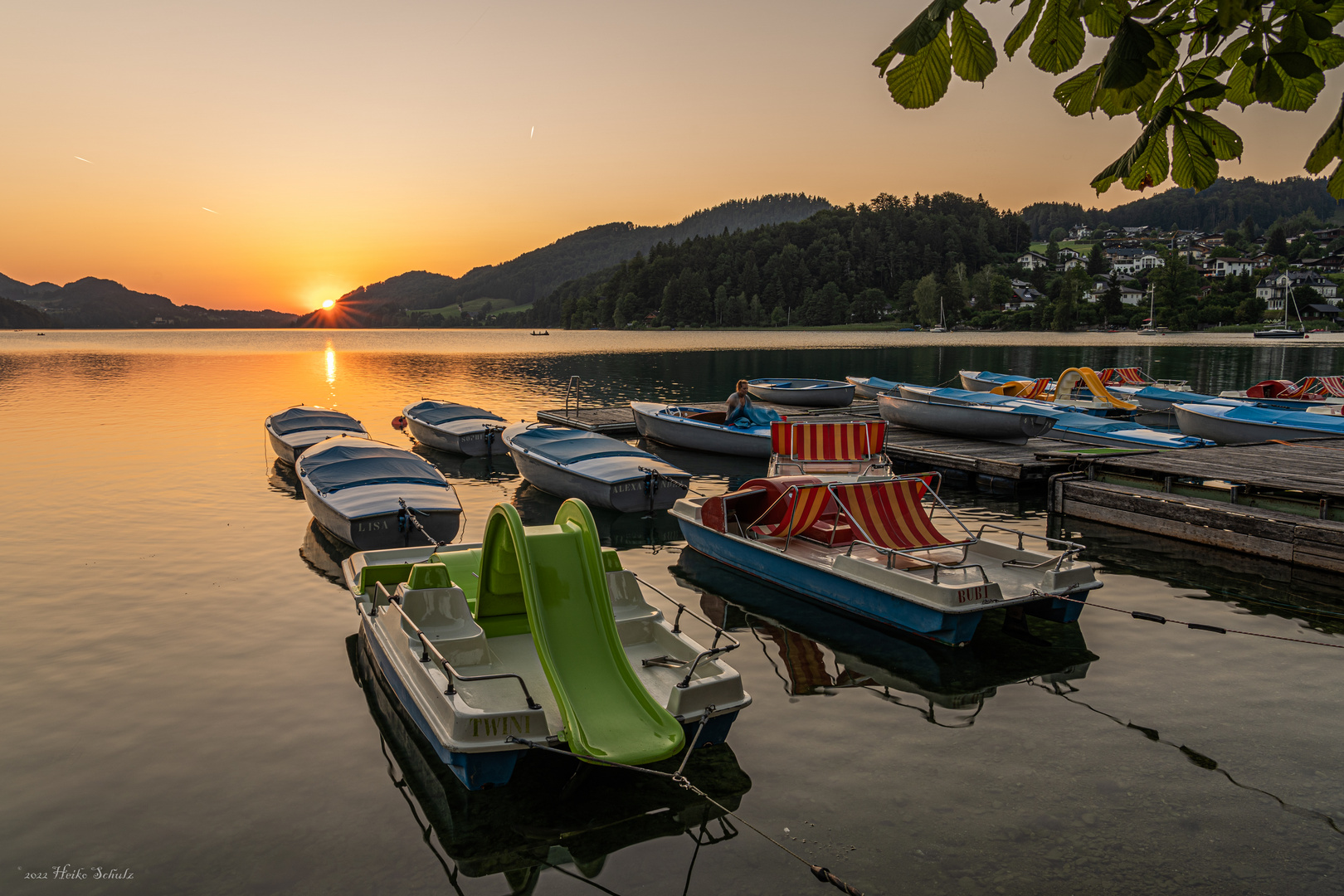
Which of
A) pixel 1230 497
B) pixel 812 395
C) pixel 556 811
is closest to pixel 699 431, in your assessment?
pixel 812 395

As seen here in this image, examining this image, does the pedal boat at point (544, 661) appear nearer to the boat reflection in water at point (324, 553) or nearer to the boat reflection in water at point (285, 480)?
the boat reflection in water at point (324, 553)

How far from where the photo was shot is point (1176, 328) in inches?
6353

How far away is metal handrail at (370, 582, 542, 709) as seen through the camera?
23.1 feet

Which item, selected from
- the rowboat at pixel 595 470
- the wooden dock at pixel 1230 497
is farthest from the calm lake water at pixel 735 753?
the rowboat at pixel 595 470

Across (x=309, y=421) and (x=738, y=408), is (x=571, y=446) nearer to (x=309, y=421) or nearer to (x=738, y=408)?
(x=738, y=408)

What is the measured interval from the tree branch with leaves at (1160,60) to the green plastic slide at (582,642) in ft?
18.7

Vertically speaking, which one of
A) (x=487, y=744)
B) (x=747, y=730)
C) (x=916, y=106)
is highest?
(x=916, y=106)

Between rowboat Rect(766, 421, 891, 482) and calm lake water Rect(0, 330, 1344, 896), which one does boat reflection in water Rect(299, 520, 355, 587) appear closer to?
calm lake water Rect(0, 330, 1344, 896)

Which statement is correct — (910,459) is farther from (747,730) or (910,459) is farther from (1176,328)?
(1176,328)

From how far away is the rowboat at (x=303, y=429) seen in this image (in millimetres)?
25172

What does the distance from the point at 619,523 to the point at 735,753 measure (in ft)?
39.3

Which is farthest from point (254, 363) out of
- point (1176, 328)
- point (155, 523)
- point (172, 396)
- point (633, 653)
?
point (1176, 328)

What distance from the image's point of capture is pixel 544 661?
7.45 meters

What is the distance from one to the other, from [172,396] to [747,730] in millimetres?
54729
